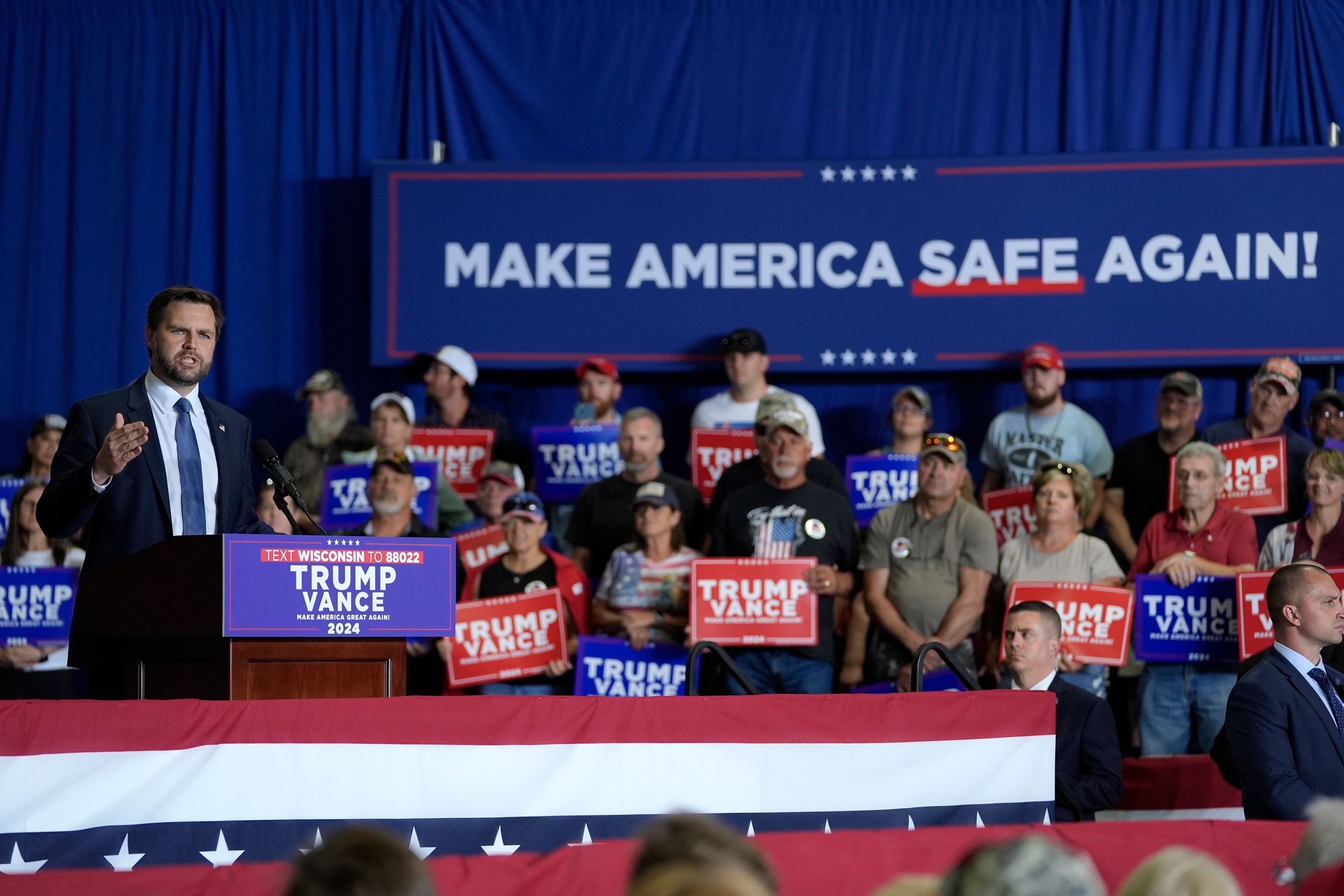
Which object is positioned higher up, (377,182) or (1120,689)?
(377,182)

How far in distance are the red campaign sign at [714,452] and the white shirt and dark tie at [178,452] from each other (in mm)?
4021

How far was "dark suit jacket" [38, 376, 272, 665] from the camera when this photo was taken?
336 cm

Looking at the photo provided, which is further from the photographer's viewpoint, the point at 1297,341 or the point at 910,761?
the point at 1297,341

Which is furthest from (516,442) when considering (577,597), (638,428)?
(577,597)

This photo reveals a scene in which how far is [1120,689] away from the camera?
20.9ft

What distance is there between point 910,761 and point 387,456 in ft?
11.8

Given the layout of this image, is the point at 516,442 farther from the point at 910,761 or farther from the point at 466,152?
the point at 910,761

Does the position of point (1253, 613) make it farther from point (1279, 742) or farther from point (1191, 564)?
point (1279, 742)

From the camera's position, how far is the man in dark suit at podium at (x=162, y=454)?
3.35m

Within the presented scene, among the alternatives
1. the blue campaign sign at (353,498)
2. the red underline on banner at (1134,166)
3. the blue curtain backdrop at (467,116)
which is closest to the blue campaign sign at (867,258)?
the red underline on banner at (1134,166)

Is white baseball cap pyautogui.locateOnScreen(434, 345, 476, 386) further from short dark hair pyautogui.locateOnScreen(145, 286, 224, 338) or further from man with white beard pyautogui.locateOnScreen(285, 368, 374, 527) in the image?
short dark hair pyautogui.locateOnScreen(145, 286, 224, 338)

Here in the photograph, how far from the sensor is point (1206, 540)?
6199mm

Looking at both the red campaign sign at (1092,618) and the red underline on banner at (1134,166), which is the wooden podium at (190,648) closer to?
the red campaign sign at (1092,618)

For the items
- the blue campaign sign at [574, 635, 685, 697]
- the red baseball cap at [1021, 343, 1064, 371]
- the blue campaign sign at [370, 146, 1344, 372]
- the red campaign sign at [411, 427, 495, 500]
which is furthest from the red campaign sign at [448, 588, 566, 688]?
the red baseball cap at [1021, 343, 1064, 371]
